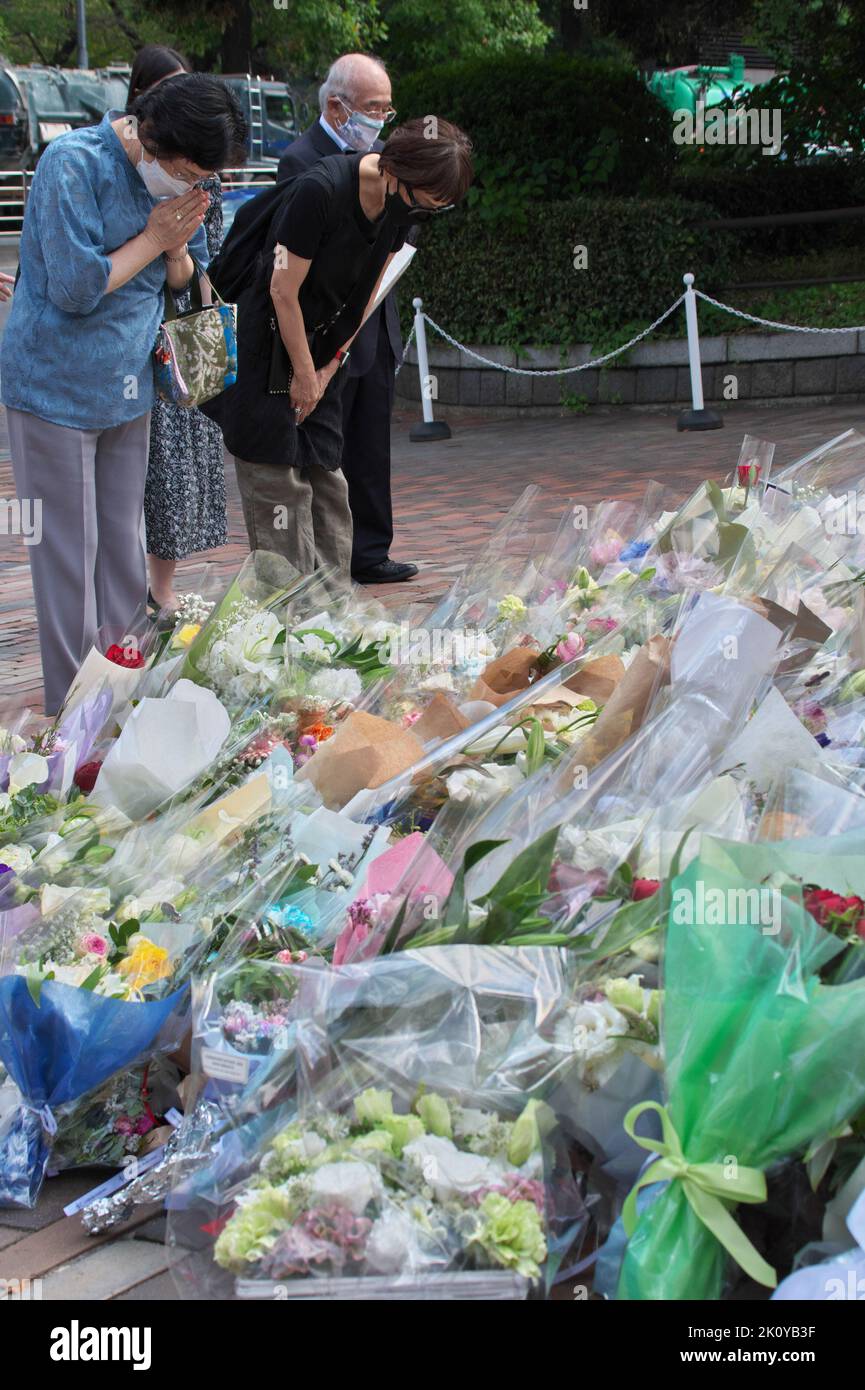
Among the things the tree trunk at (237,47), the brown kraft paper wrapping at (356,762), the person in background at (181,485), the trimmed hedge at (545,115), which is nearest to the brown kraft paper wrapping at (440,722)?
the brown kraft paper wrapping at (356,762)

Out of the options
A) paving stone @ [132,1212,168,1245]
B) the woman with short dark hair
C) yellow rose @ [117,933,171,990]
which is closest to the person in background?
the woman with short dark hair

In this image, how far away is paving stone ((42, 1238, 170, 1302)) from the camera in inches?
80.4

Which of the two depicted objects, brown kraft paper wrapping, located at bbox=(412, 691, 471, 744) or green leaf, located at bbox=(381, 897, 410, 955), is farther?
brown kraft paper wrapping, located at bbox=(412, 691, 471, 744)

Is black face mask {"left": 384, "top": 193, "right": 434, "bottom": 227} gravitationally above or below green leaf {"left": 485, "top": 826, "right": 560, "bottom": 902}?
above

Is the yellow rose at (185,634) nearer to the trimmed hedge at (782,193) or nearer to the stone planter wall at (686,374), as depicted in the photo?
the stone planter wall at (686,374)

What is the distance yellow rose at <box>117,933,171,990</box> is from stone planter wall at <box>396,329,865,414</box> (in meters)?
9.03

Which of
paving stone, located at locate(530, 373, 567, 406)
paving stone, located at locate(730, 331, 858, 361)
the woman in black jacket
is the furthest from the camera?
paving stone, located at locate(530, 373, 567, 406)

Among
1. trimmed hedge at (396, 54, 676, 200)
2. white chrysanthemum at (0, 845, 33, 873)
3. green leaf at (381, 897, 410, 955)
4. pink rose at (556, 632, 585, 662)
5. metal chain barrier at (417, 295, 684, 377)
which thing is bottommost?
white chrysanthemum at (0, 845, 33, 873)

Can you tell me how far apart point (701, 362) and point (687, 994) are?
9.54 m

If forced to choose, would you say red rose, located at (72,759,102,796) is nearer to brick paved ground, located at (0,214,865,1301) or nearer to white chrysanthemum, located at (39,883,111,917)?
white chrysanthemum, located at (39,883,111,917)

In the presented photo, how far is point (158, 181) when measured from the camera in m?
3.86

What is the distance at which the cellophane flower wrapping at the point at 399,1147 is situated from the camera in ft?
5.66

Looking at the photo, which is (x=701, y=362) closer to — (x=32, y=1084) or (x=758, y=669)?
(x=758, y=669)

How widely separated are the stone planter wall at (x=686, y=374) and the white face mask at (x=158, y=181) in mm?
7344
